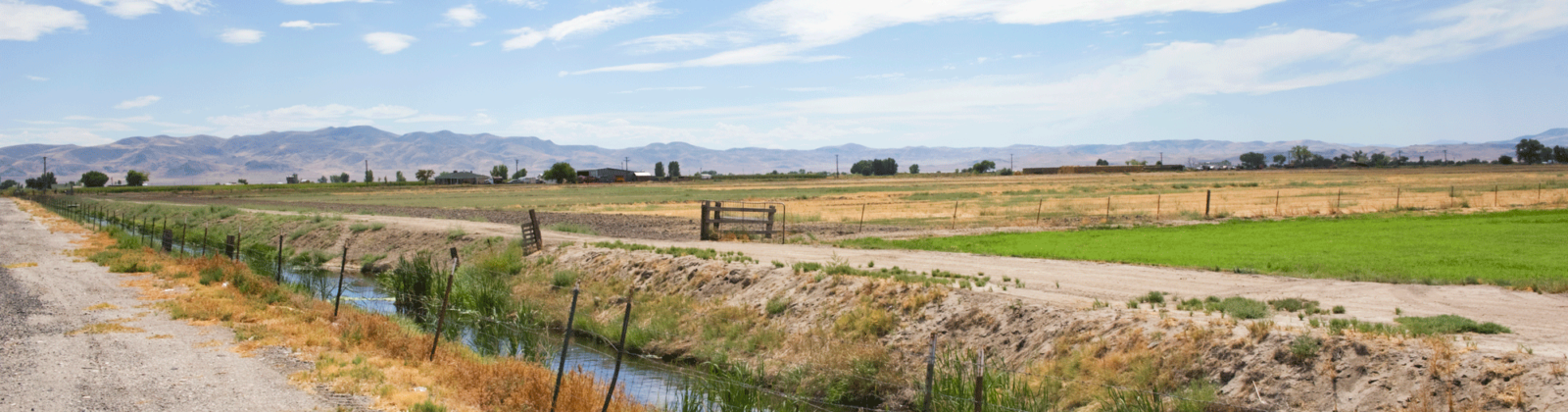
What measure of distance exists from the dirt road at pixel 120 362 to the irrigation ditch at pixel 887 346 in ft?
10.6

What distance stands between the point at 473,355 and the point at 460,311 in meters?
8.22

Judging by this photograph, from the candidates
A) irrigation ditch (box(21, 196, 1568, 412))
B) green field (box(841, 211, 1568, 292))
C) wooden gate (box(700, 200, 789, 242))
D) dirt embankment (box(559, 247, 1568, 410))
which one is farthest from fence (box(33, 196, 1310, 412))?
wooden gate (box(700, 200, 789, 242))

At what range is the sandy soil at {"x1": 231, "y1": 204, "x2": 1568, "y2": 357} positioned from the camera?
1350 cm

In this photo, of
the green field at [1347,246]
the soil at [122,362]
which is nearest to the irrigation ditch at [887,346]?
the soil at [122,362]

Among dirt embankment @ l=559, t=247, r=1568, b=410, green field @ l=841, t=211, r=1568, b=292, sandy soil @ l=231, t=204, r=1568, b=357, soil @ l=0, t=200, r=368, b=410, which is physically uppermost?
green field @ l=841, t=211, r=1568, b=292

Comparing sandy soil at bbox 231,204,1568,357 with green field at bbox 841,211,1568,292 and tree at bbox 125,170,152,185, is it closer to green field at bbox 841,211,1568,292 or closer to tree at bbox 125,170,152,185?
green field at bbox 841,211,1568,292

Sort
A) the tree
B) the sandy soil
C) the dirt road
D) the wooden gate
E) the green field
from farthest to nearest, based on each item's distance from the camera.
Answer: the tree < the wooden gate < the green field < the sandy soil < the dirt road

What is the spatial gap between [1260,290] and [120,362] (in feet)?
66.9

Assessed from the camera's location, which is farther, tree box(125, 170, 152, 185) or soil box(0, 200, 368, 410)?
tree box(125, 170, 152, 185)

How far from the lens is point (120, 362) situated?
14.7m

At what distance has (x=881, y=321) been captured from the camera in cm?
Answer: 1830

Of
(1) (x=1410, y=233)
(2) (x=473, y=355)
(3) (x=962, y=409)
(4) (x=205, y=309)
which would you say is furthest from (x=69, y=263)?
(1) (x=1410, y=233)

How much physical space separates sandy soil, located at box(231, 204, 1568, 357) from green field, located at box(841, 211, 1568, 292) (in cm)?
114

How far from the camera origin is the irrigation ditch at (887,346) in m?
11.7
